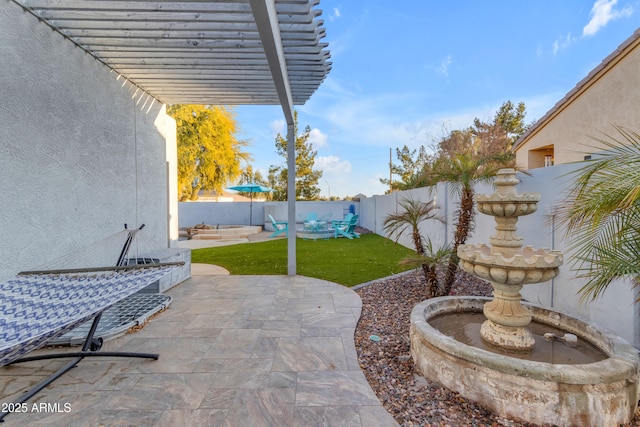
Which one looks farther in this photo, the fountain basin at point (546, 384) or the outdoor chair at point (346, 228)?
the outdoor chair at point (346, 228)

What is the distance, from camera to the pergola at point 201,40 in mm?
3486

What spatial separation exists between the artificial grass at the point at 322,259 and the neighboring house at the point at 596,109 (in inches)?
154

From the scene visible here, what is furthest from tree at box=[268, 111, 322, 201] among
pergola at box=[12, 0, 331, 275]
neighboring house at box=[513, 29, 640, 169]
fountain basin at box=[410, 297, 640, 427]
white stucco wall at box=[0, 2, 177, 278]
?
fountain basin at box=[410, 297, 640, 427]

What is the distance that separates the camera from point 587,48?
35.0 feet

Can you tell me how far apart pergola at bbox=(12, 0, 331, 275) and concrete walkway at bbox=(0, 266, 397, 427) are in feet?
11.7

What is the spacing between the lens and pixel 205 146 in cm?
1616

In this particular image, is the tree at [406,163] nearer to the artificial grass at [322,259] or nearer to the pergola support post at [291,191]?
the artificial grass at [322,259]

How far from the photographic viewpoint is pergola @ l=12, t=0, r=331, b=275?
3.49 meters

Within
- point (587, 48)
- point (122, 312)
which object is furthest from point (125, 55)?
point (587, 48)

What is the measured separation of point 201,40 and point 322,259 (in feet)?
19.3

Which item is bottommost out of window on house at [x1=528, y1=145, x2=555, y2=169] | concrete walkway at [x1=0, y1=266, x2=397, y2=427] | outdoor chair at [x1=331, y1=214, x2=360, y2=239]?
concrete walkway at [x1=0, y1=266, x2=397, y2=427]

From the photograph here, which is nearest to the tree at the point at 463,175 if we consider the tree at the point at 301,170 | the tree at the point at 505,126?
the tree at the point at 505,126

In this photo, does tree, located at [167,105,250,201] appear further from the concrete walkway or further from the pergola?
the concrete walkway

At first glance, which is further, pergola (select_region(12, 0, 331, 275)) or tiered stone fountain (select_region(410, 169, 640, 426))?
pergola (select_region(12, 0, 331, 275))
